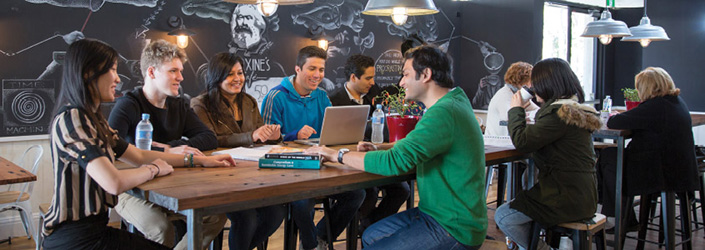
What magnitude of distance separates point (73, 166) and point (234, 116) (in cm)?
150

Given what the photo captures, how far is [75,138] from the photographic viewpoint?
192 centimetres

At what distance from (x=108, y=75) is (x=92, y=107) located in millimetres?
123

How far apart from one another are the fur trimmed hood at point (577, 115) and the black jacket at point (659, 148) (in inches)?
47.4

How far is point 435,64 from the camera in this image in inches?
93.5

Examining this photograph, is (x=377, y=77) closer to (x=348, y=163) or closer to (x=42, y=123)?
(x=42, y=123)

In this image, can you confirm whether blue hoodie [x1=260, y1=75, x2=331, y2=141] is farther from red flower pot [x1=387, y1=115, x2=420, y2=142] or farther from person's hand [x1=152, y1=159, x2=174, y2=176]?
person's hand [x1=152, y1=159, x2=174, y2=176]

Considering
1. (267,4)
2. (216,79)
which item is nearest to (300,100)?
(216,79)

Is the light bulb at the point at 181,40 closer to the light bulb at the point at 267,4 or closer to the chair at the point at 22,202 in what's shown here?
the chair at the point at 22,202

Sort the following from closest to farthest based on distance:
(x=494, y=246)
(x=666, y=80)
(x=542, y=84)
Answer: (x=494, y=246) → (x=542, y=84) → (x=666, y=80)

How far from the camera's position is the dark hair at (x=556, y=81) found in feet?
9.87

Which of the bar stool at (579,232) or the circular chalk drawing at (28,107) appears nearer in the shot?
the bar stool at (579,232)

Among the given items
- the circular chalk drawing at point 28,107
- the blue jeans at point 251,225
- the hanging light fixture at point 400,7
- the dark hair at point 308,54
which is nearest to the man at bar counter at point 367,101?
the dark hair at point 308,54

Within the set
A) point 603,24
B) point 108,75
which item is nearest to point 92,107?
point 108,75

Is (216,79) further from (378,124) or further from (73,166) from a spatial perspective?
(73,166)
